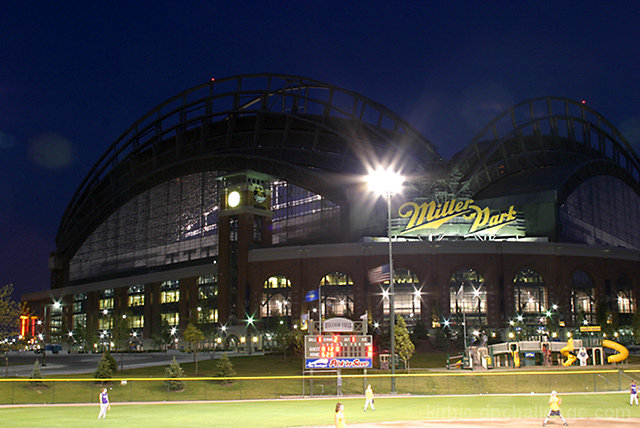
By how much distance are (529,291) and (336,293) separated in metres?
30.8

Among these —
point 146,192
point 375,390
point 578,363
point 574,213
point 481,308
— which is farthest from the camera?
point 146,192

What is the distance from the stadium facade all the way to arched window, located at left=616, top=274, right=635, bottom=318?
0.42m

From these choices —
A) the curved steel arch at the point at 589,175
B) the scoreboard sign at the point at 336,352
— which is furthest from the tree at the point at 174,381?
the curved steel arch at the point at 589,175

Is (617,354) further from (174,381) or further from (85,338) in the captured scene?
(85,338)

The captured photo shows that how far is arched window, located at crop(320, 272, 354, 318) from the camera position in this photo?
10800 centimetres

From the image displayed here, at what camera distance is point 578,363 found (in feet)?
221

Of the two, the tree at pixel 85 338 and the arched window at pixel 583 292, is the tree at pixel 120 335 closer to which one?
the tree at pixel 85 338

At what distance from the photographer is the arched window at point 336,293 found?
108000mm

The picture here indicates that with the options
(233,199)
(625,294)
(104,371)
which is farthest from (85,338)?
(625,294)

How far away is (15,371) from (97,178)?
95.1 meters

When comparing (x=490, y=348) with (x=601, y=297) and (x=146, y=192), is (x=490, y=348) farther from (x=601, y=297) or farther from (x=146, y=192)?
(x=146, y=192)

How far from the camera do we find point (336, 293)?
109 m

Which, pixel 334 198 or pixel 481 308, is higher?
pixel 334 198

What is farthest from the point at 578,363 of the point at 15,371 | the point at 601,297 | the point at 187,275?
the point at 187,275
